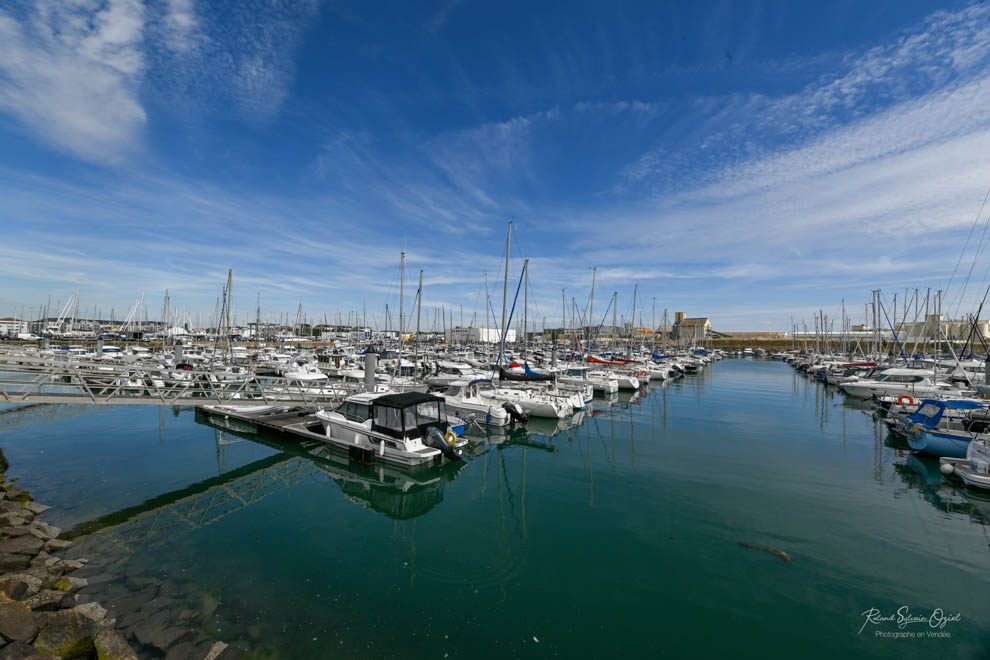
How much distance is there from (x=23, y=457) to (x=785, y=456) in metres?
32.5

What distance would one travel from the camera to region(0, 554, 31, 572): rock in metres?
8.17

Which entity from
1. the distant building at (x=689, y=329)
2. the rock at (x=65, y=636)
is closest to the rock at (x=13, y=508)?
the rock at (x=65, y=636)

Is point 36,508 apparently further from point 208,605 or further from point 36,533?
point 208,605

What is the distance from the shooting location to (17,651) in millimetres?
5645

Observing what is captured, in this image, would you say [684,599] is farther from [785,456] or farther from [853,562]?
[785,456]

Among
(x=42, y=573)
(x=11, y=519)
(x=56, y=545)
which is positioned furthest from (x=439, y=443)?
(x=11, y=519)

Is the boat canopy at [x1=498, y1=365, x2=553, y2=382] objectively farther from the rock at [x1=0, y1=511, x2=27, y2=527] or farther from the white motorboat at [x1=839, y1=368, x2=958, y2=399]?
the white motorboat at [x1=839, y1=368, x2=958, y2=399]

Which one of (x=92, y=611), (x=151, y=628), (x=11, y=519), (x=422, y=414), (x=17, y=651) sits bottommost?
(x=151, y=628)

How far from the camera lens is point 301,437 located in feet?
67.5

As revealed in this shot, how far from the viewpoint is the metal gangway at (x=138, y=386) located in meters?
16.1

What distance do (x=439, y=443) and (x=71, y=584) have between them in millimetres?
10463

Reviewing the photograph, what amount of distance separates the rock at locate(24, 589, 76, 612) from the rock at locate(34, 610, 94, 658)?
3.80 feet

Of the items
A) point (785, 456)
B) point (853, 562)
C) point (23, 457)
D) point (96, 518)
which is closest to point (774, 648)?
point (853, 562)

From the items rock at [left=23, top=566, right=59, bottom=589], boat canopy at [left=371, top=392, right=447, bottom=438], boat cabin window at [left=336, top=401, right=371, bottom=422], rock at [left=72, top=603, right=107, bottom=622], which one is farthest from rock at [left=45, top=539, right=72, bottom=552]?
boat cabin window at [left=336, top=401, right=371, bottom=422]
